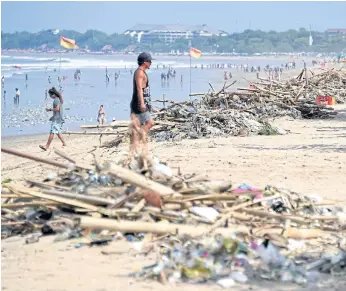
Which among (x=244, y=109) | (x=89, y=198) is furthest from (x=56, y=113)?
(x=89, y=198)

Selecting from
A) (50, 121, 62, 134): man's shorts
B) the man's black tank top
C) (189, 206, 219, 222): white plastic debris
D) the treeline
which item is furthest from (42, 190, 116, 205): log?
the treeline

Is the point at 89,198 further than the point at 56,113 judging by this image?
No

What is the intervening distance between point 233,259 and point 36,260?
1.48m

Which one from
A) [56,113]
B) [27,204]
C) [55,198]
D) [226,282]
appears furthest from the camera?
[56,113]

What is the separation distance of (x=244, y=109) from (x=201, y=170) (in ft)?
21.4

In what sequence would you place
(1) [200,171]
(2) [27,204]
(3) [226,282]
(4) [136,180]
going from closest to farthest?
(3) [226,282] < (4) [136,180] < (2) [27,204] < (1) [200,171]

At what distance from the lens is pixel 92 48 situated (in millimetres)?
194625

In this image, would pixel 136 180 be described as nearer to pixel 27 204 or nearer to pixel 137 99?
pixel 27 204

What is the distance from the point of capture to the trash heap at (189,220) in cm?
599

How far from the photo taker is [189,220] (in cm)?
671

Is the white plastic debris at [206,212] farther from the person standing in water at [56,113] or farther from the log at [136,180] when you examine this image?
the person standing in water at [56,113]

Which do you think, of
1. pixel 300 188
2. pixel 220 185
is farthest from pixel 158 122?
pixel 220 185

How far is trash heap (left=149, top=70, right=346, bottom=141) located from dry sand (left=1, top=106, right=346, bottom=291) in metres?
0.61

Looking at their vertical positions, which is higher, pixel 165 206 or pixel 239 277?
pixel 165 206
